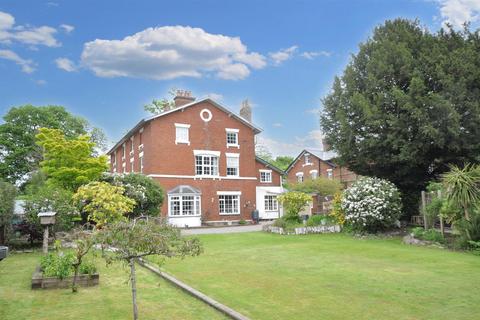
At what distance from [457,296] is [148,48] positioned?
71.0 ft

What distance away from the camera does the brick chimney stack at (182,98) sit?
38781 millimetres

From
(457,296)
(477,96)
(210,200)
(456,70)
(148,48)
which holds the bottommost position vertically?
(457,296)

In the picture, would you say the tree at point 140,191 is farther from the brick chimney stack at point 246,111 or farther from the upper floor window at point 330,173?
the upper floor window at point 330,173

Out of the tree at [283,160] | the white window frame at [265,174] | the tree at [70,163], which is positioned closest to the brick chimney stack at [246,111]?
the white window frame at [265,174]

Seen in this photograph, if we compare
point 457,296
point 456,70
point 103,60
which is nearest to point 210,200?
point 103,60

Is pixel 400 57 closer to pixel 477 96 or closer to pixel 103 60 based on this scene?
pixel 477 96

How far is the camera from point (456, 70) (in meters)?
21.8

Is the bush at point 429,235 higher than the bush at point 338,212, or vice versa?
the bush at point 338,212

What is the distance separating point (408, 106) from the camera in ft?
69.5

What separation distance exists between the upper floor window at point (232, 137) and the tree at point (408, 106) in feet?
44.6

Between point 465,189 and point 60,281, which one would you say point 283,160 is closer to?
point 465,189

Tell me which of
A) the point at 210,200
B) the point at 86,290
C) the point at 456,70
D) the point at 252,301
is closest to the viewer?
the point at 252,301

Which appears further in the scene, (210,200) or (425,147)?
(210,200)

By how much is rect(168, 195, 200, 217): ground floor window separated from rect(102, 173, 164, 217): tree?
5.39m
